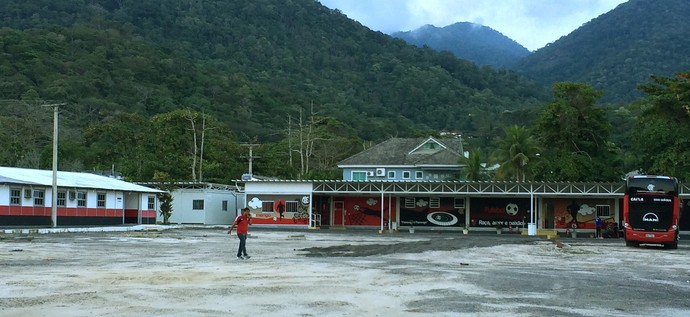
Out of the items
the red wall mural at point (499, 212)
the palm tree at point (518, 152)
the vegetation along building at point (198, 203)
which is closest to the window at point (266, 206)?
the vegetation along building at point (198, 203)

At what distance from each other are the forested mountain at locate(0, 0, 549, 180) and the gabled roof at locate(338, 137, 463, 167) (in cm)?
786

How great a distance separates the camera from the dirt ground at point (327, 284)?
37.0ft

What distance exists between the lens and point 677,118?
2042 inches

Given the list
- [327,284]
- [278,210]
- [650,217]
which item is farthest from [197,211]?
[327,284]

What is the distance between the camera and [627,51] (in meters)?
166

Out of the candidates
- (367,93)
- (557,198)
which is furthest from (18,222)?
(367,93)

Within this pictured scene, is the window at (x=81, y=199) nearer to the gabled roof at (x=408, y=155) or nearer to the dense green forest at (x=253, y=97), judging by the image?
the dense green forest at (x=253, y=97)

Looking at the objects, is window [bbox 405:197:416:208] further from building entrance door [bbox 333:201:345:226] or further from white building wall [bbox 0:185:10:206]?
white building wall [bbox 0:185:10:206]

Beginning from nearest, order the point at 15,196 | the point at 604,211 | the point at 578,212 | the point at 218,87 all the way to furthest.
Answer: the point at 15,196, the point at 604,211, the point at 578,212, the point at 218,87

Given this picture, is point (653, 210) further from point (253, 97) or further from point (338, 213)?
point (253, 97)

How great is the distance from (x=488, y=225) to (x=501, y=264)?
112ft

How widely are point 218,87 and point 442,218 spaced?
200 feet

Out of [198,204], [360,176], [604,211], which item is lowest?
[604,211]

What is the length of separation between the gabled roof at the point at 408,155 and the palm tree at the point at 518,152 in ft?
21.4
